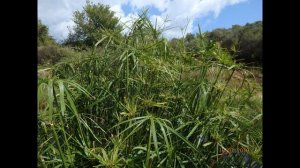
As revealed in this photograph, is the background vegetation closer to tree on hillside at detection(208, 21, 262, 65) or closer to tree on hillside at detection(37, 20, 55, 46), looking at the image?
tree on hillside at detection(208, 21, 262, 65)

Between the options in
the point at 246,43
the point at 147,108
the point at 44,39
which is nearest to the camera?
the point at 147,108

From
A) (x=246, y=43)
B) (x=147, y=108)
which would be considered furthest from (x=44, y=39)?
(x=147, y=108)

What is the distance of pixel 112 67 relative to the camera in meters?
2.33

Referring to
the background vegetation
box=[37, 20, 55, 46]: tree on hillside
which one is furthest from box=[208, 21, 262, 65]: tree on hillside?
box=[37, 20, 55, 46]: tree on hillside

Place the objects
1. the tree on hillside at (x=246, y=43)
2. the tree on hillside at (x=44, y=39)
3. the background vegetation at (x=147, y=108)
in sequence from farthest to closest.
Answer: the tree on hillside at (x=44, y=39) < the tree on hillside at (x=246, y=43) < the background vegetation at (x=147, y=108)

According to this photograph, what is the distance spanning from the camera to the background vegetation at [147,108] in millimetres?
1843

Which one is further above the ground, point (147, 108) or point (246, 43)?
point (246, 43)

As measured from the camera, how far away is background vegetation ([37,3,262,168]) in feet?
6.05

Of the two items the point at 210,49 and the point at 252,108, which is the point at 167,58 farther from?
the point at 252,108

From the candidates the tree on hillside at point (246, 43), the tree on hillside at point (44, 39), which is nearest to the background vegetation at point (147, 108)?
the tree on hillside at point (246, 43)

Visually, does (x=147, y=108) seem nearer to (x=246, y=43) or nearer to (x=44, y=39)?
(x=44, y=39)

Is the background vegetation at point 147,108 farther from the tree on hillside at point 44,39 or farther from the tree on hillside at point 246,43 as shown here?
the tree on hillside at point 44,39

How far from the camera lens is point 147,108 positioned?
206cm
